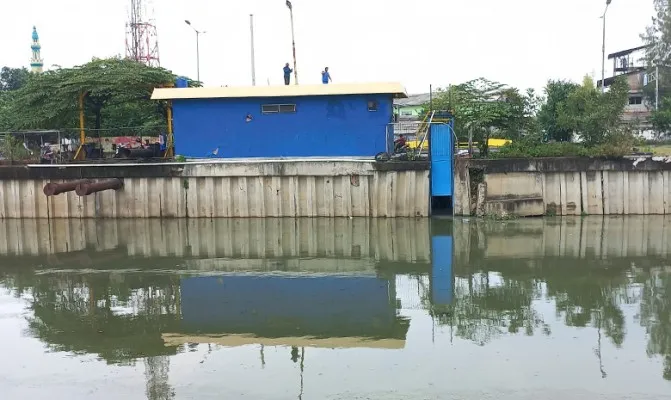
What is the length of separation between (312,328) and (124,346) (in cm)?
284

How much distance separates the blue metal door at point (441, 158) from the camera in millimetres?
19672

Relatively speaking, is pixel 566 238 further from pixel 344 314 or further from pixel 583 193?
pixel 344 314

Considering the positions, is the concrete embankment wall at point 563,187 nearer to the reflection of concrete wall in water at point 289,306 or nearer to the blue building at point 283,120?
the blue building at point 283,120

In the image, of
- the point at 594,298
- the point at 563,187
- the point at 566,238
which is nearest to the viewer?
the point at 594,298

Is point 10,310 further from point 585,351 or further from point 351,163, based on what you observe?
point 351,163

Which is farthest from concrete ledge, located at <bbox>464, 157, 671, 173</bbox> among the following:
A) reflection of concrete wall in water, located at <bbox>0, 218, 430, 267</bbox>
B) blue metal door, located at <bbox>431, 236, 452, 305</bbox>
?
blue metal door, located at <bbox>431, 236, 452, 305</bbox>

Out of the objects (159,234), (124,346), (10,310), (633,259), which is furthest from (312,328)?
(159,234)

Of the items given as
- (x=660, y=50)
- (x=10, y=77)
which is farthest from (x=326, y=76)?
(x=10, y=77)

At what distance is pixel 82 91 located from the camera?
74.8 ft

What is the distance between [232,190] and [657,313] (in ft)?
46.2

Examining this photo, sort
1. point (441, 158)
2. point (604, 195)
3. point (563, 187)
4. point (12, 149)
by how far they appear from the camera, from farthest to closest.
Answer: point (12, 149) → point (441, 158) → point (563, 187) → point (604, 195)

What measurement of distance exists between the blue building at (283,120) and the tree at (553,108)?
9708 mm

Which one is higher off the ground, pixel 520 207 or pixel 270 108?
pixel 270 108

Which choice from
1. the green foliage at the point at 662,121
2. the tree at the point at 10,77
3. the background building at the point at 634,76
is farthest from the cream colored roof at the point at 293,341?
the tree at the point at 10,77
